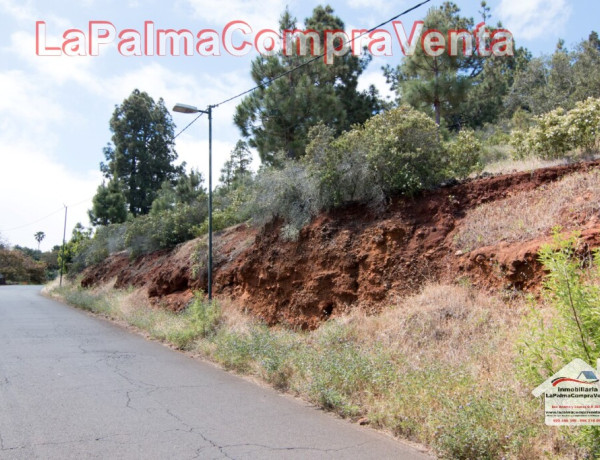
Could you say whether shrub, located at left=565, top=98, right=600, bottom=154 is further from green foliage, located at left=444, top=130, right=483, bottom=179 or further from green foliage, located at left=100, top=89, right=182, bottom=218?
green foliage, located at left=100, top=89, right=182, bottom=218

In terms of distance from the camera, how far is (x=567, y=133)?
10.5 metres

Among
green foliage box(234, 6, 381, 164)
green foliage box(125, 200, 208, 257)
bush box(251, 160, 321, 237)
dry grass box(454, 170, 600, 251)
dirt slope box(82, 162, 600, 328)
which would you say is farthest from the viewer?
green foliage box(125, 200, 208, 257)

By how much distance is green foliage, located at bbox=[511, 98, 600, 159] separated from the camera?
10289mm

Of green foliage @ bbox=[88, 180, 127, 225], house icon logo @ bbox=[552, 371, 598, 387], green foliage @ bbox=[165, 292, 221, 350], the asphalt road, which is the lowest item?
the asphalt road

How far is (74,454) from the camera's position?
471cm

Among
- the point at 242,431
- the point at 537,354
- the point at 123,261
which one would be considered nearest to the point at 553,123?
the point at 537,354

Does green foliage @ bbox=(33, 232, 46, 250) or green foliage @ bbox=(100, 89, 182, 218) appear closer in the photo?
green foliage @ bbox=(100, 89, 182, 218)

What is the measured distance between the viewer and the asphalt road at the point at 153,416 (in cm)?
488

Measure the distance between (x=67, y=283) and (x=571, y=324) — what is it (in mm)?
35578

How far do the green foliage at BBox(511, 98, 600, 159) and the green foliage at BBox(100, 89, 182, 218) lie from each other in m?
39.7

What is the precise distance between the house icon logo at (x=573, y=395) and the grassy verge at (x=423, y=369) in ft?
1.21

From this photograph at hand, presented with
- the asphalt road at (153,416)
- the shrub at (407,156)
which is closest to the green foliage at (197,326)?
the asphalt road at (153,416)

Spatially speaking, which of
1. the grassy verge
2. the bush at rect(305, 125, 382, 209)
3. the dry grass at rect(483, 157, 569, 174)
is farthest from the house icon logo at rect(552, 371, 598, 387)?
the bush at rect(305, 125, 382, 209)

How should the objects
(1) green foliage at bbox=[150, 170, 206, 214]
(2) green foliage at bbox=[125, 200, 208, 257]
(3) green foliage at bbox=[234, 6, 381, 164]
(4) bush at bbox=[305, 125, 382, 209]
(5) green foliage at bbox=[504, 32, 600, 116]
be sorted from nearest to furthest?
(4) bush at bbox=[305, 125, 382, 209], (3) green foliage at bbox=[234, 6, 381, 164], (2) green foliage at bbox=[125, 200, 208, 257], (5) green foliage at bbox=[504, 32, 600, 116], (1) green foliage at bbox=[150, 170, 206, 214]
